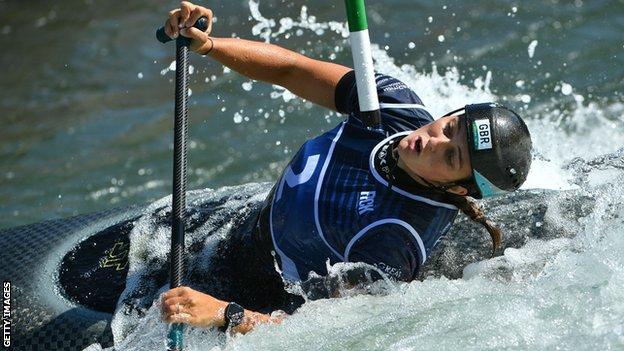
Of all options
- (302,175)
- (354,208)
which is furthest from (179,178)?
(354,208)

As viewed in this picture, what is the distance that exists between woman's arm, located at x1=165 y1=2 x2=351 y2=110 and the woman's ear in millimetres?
752

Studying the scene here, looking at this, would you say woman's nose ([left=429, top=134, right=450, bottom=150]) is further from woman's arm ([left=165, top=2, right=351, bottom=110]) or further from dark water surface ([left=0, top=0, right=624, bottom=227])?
dark water surface ([left=0, top=0, right=624, bottom=227])

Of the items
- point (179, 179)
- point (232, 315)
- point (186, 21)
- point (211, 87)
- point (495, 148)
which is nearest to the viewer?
point (495, 148)

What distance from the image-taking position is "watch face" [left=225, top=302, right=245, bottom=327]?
3283 millimetres

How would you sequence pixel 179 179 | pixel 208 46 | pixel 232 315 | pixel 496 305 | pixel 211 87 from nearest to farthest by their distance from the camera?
pixel 232 315, pixel 496 305, pixel 179 179, pixel 208 46, pixel 211 87

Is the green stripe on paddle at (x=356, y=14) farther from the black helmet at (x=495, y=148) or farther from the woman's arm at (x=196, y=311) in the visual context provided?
the woman's arm at (x=196, y=311)

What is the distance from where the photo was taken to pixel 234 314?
329 centimetres

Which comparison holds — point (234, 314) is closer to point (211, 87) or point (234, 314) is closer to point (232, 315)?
point (232, 315)

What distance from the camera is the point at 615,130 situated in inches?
234

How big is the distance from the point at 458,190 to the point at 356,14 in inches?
29.5

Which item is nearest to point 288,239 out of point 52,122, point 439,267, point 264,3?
point 439,267

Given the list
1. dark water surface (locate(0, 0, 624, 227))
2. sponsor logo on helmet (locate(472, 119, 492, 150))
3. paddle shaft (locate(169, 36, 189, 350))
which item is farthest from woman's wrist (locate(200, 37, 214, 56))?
dark water surface (locate(0, 0, 624, 227))

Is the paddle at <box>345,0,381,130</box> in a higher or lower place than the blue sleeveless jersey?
higher

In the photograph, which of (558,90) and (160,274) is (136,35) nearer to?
(558,90)
